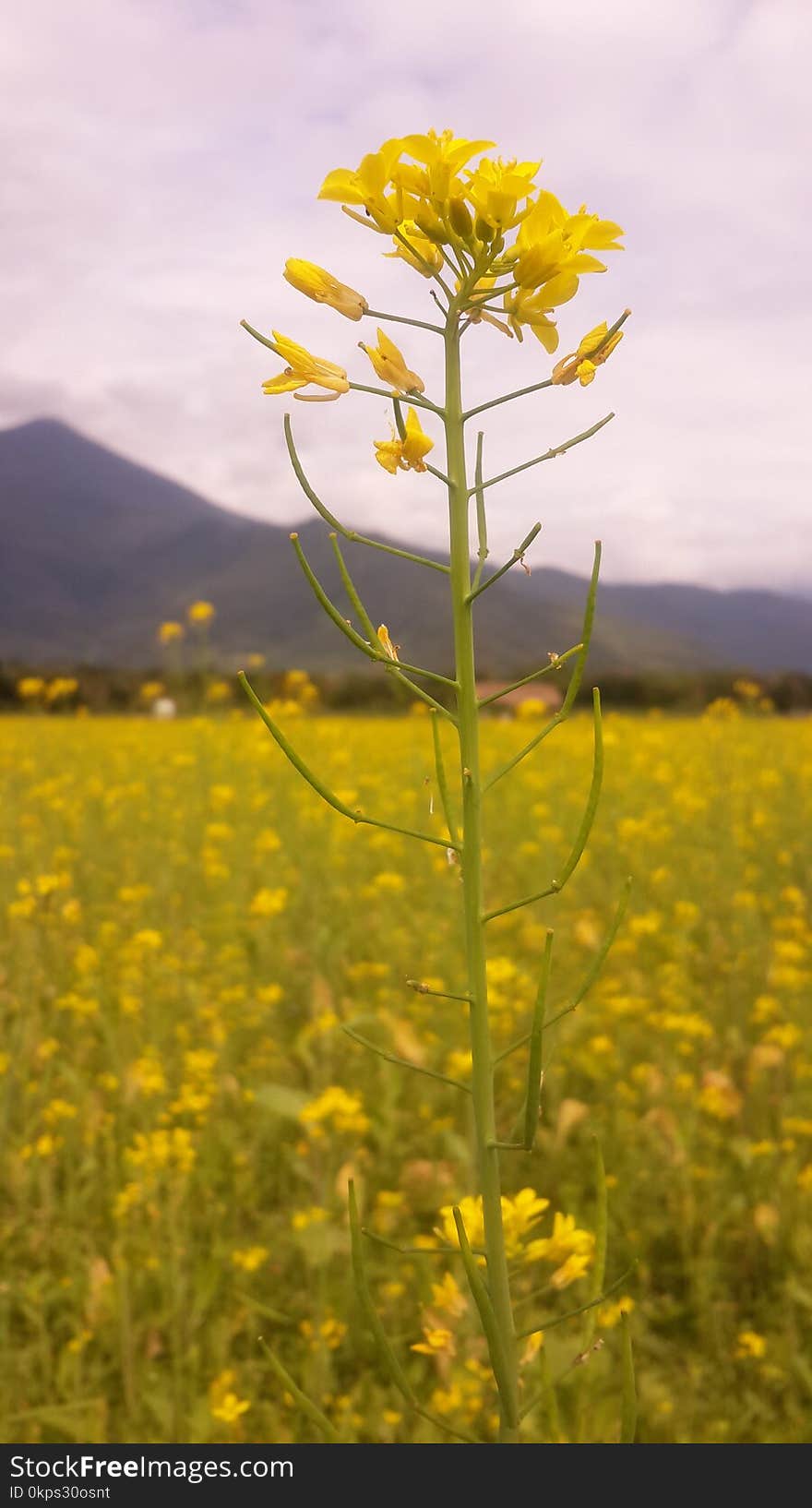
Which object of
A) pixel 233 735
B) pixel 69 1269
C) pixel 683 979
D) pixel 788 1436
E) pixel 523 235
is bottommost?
pixel 788 1436

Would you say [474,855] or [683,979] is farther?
[683,979]

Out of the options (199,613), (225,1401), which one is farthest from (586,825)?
(199,613)

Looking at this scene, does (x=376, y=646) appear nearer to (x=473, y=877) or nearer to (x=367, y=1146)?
(x=473, y=877)

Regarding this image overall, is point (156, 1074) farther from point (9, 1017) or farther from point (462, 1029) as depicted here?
point (9, 1017)

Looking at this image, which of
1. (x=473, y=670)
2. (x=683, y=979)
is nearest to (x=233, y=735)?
(x=683, y=979)

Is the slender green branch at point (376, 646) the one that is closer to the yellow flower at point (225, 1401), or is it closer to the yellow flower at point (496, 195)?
the yellow flower at point (496, 195)

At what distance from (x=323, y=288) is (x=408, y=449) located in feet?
0.57

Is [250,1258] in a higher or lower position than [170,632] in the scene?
lower

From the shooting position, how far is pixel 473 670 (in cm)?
84

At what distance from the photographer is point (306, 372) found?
33.3 inches

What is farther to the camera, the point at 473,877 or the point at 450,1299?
the point at 450,1299

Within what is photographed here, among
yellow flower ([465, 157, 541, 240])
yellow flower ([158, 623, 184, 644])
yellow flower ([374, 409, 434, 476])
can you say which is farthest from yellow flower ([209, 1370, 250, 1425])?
yellow flower ([158, 623, 184, 644])

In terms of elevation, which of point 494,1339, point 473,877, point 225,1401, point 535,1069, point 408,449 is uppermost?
point 408,449
